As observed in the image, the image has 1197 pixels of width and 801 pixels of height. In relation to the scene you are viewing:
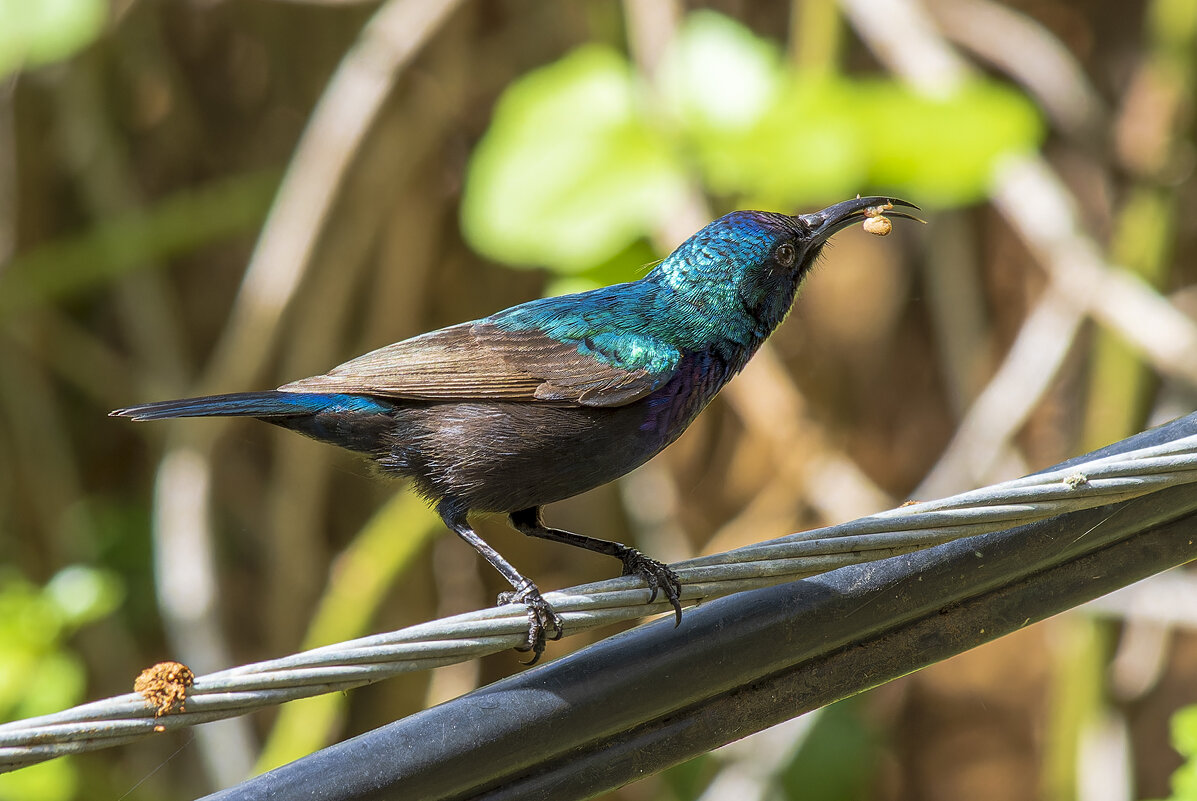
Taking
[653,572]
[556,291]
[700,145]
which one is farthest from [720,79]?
[653,572]

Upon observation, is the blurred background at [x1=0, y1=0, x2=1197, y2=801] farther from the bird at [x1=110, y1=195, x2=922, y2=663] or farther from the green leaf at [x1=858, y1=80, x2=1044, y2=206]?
the bird at [x1=110, y1=195, x2=922, y2=663]

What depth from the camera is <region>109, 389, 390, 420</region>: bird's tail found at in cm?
261

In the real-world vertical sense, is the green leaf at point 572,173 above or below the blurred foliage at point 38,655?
above

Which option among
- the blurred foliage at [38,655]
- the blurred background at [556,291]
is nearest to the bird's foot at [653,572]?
the blurred background at [556,291]

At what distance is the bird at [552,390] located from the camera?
9.10 feet

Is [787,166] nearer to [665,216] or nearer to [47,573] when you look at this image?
[665,216]

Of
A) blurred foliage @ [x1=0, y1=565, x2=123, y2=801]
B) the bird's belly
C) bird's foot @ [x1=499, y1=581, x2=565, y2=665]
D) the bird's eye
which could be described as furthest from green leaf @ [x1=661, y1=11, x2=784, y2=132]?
blurred foliage @ [x1=0, y1=565, x2=123, y2=801]

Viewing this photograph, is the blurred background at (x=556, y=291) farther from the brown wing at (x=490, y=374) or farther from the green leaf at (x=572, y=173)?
the brown wing at (x=490, y=374)

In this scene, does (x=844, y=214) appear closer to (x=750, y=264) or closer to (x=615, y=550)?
(x=750, y=264)

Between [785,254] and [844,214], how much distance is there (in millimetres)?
203

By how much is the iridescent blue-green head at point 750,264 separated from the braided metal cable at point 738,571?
109cm

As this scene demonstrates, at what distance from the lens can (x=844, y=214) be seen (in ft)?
10.3

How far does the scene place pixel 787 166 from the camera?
3.54 m

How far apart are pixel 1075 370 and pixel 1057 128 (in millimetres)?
1234
